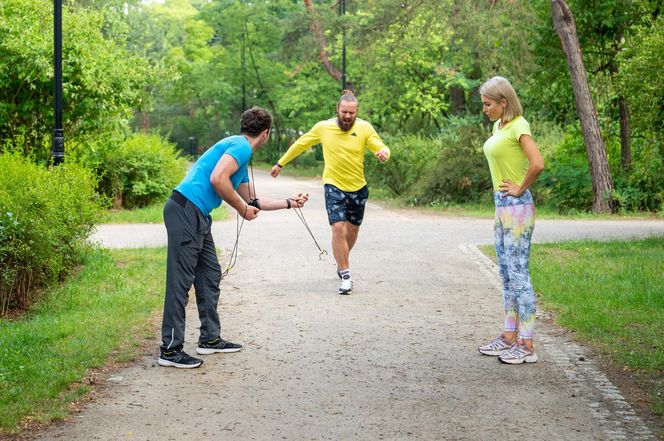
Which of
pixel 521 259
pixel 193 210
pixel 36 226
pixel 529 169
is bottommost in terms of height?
pixel 36 226

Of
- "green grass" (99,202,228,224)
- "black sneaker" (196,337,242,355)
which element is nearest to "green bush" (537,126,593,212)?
"green grass" (99,202,228,224)

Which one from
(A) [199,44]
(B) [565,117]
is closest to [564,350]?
(B) [565,117]

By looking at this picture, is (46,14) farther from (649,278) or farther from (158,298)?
(649,278)

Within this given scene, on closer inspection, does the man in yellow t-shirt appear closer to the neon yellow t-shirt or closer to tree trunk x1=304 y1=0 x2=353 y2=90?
the neon yellow t-shirt

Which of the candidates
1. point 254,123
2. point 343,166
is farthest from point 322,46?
point 254,123

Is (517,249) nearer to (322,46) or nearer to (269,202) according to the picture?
(269,202)

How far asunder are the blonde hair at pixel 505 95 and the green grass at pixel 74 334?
3166 mm

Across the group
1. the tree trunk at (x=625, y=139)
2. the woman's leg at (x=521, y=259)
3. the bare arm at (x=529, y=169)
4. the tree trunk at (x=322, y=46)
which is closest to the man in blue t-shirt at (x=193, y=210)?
the bare arm at (x=529, y=169)

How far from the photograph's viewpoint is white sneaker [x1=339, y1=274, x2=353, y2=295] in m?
10.3

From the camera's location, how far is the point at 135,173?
23.0 m

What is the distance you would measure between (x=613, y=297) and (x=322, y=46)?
36113 millimetres

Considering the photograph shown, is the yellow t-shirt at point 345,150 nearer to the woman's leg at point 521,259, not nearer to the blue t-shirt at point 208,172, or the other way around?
the blue t-shirt at point 208,172

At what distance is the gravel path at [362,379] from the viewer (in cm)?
549

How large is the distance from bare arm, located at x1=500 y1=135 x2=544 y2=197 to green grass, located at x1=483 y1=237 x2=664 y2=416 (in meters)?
1.42
